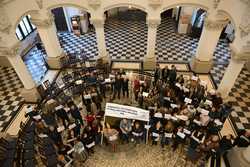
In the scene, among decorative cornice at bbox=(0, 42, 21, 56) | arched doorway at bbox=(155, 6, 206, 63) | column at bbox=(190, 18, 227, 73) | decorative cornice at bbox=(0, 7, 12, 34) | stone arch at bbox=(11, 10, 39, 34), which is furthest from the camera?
arched doorway at bbox=(155, 6, 206, 63)

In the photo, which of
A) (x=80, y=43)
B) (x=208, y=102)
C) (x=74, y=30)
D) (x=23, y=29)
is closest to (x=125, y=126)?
(x=208, y=102)

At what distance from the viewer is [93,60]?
13.5 metres

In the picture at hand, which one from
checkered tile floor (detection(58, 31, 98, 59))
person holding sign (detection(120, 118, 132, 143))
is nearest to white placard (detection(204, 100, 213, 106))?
person holding sign (detection(120, 118, 132, 143))

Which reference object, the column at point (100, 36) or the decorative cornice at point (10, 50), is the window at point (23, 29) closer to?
the decorative cornice at point (10, 50)

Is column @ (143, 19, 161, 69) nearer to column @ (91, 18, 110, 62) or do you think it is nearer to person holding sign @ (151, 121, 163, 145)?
column @ (91, 18, 110, 62)

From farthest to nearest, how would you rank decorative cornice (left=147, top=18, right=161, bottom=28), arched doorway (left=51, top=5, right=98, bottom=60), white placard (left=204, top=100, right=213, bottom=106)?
arched doorway (left=51, top=5, right=98, bottom=60), decorative cornice (left=147, top=18, right=161, bottom=28), white placard (left=204, top=100, right=213, bottom=106)

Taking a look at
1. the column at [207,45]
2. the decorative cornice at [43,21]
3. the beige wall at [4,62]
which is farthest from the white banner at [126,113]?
the beige wall at [4,62]

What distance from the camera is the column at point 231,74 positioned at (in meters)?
8.52

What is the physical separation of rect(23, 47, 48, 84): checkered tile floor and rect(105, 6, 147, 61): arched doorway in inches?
172

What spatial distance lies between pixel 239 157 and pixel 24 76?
936 centimetres

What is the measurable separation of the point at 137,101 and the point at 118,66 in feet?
11.0

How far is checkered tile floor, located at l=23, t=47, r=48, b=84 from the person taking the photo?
1270 cm


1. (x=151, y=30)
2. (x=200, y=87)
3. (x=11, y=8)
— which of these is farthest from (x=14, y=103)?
(x=200, y=87)

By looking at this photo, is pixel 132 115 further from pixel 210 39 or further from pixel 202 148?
pixel 210 39
